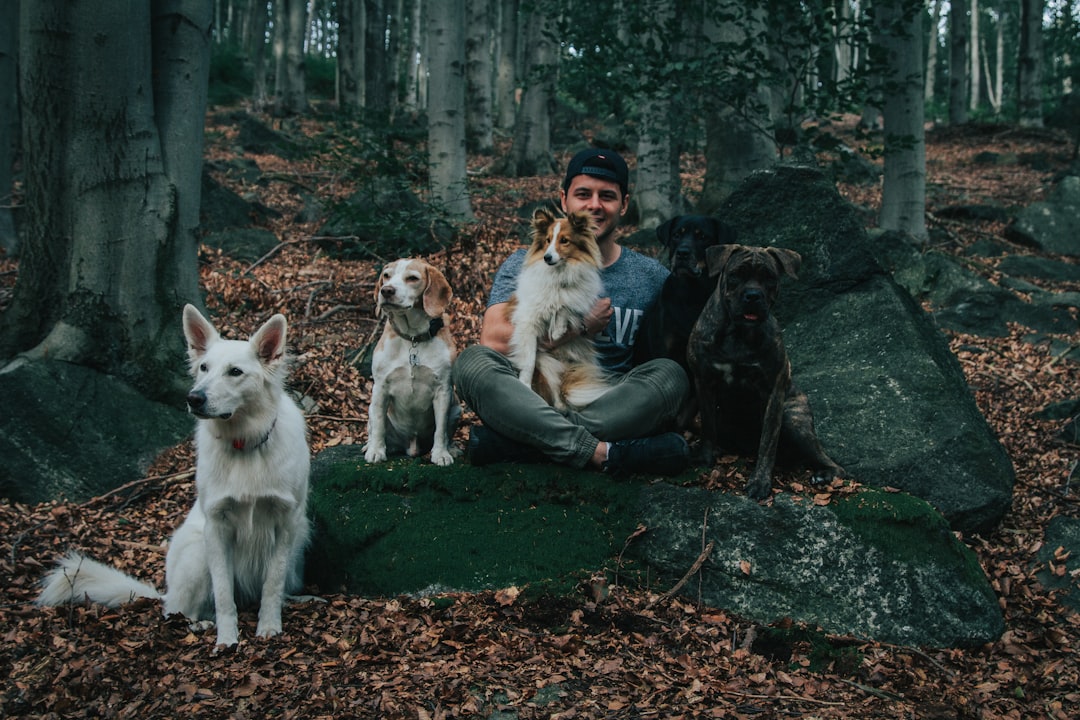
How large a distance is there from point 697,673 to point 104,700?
8.15ft

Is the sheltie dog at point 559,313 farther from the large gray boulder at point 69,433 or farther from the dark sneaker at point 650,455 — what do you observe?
the large gray boulder at point 69,433

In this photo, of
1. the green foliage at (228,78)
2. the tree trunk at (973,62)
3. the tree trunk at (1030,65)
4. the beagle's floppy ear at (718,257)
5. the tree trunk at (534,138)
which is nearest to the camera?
the beagle's floppy ear at (718,257)

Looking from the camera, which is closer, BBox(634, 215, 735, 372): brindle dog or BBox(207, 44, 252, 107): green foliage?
BBox(634, 215, 735, 372): brindle dog

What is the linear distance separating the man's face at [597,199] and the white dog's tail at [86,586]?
3401 mm

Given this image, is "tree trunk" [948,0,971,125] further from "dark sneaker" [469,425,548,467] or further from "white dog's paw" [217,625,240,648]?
"white dog's paw" [217,625,240,648]

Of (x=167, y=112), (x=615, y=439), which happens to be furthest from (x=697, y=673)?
(x=167, y=112)

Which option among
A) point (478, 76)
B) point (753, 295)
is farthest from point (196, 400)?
point (478, 76)

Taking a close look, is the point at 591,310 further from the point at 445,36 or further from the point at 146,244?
the point at 445,36

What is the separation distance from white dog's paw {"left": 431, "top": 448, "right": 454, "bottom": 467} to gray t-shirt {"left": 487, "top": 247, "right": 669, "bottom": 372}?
109cm

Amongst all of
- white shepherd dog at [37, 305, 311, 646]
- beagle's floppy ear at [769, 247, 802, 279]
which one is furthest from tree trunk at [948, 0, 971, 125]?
white shepherd dog at [37, 305, 311, 646]

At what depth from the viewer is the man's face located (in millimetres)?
5043

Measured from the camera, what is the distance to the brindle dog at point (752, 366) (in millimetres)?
4090

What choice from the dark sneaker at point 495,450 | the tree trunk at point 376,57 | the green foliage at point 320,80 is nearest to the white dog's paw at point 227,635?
the dark sneaker at point 495,450

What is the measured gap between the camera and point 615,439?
4586mm
